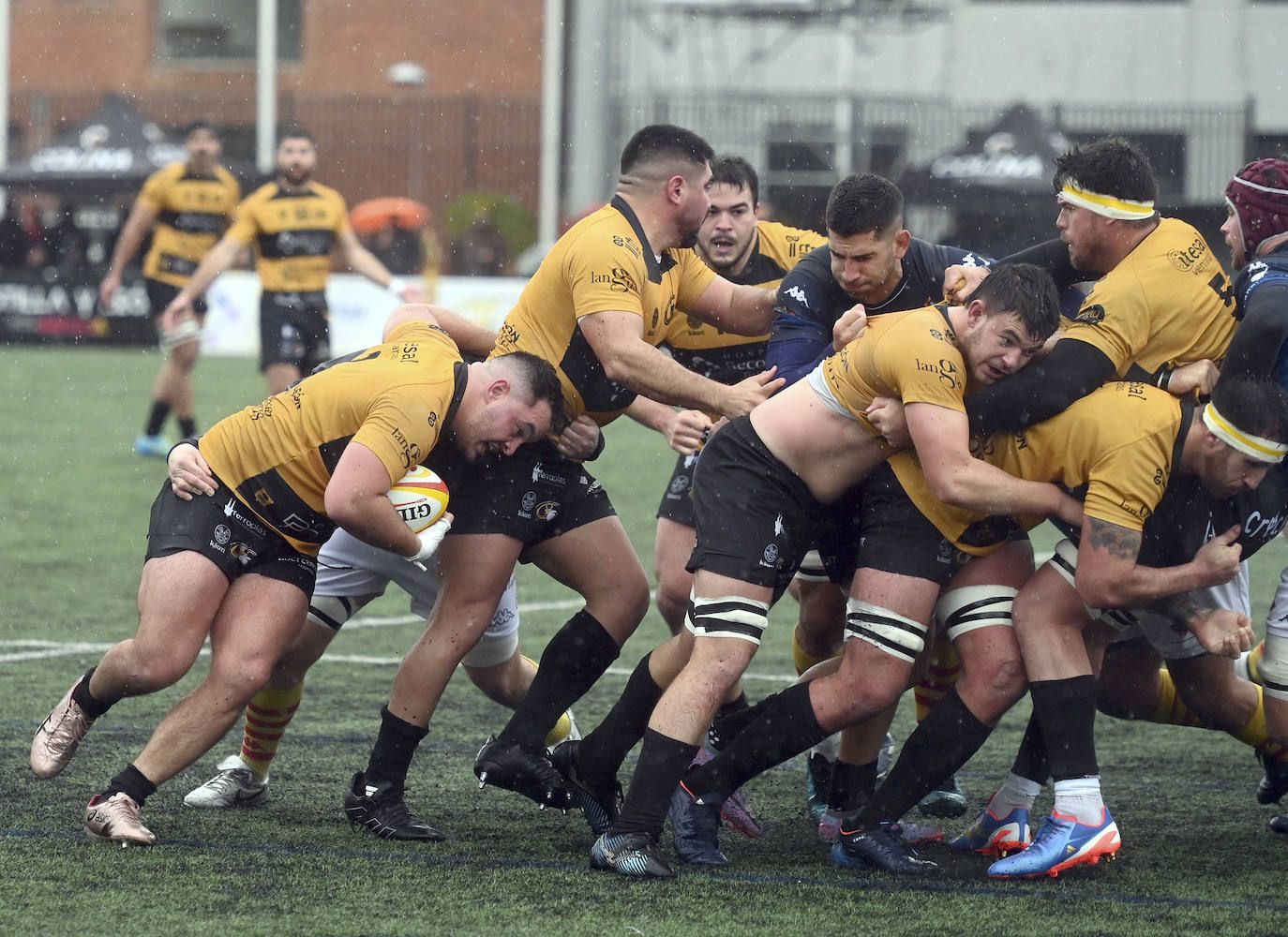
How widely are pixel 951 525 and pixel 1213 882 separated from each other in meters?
1.19

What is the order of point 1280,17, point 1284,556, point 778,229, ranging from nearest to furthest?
point 778,229 < point 1284,556 < point 1280,17

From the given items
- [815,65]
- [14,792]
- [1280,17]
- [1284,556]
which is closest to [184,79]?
[815,65]

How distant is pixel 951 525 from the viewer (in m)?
4.73

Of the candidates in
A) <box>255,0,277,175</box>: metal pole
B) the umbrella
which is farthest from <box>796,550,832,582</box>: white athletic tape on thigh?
<box>255,0,277,175</box>: metal pole

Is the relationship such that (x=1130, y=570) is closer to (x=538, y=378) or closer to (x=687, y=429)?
(x=687, y=429)

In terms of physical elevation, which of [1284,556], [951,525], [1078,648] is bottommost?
[1284,556]

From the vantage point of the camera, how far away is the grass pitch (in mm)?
4129

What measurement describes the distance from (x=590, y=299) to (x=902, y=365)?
1061mm

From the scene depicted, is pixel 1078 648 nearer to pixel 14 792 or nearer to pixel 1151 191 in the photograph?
pixel 1151 191

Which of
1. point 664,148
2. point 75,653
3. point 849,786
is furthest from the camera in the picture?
point 75,653

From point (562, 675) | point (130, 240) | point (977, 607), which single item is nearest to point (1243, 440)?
point (977, 607)

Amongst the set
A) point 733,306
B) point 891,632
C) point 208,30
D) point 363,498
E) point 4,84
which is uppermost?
point 208,30

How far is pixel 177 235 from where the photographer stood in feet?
44.8

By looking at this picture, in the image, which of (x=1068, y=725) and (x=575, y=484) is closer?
(x=1068, y=725)
